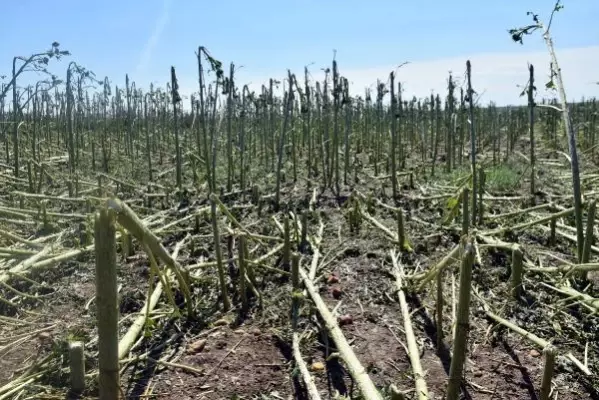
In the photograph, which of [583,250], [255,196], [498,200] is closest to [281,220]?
[255,196]

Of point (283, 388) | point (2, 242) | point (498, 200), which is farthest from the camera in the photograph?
point (498, 200)

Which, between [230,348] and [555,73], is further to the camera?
[555,73]

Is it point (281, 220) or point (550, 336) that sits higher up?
point (281, 220)

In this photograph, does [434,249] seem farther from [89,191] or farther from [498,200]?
[89,191]

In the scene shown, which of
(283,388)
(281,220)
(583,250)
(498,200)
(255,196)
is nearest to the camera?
(283,388)

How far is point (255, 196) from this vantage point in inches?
287

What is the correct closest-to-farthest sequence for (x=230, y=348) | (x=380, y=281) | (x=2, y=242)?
(x=230, y=348) → (x=380, y=281) → (x=2, y=242)

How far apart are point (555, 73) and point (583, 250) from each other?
1.39 metres

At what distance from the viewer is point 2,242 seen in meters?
4.74

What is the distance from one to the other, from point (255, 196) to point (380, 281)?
339cm

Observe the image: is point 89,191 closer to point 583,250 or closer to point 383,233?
point 383,233

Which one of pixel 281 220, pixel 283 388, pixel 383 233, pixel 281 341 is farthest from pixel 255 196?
pixel 283 388

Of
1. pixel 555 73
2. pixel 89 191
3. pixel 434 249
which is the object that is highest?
pixel 555 73

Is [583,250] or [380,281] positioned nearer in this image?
[583,250]
